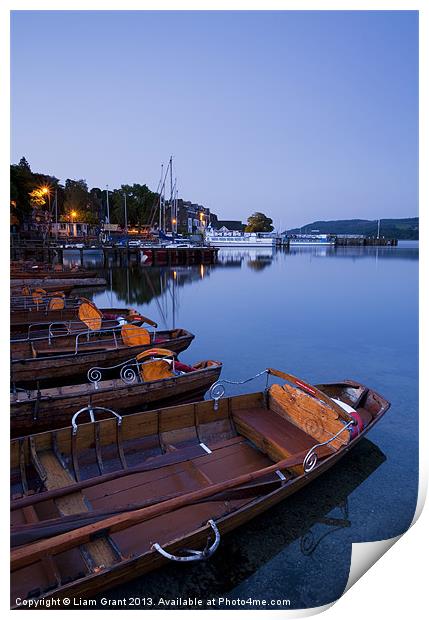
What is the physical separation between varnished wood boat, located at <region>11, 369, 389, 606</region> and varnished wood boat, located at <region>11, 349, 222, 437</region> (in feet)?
5.55

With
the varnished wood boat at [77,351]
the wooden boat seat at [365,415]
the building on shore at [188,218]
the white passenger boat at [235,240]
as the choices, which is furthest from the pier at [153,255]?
the wooden boat seat at [365,415]

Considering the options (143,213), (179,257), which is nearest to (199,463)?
(179,257)

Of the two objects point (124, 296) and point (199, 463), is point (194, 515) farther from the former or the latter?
point (124, 296)

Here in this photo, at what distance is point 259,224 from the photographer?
463 ft

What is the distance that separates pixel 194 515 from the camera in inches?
200

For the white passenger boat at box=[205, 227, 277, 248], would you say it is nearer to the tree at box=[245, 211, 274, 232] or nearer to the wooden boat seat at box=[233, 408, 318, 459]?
the tree at box=[245, 211, 274, 232]

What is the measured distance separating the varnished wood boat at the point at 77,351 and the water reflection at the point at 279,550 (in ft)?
19.3

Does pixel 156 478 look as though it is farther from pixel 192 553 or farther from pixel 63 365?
pixel 63 365

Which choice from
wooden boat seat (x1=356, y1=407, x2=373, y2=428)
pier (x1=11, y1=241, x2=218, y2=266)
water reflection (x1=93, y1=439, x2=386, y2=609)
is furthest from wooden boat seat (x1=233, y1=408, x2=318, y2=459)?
pier (x1=11, y1=241, x2=218, y2=266)

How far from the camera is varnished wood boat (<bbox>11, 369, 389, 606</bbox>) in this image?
3.96m

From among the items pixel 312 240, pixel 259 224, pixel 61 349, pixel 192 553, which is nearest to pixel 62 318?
pixel 61 349

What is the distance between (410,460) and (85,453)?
20.3 feet

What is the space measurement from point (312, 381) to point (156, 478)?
7752 mm

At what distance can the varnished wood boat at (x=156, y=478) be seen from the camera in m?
3.96
